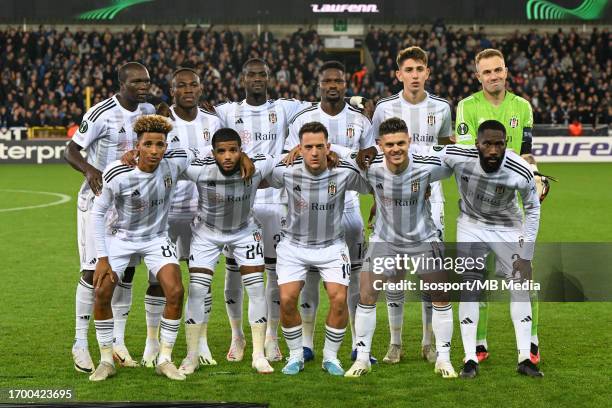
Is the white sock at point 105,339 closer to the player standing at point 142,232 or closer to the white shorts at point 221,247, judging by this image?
the player standing at point 142,232

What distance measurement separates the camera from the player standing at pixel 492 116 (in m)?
6.86

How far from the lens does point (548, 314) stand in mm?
8594

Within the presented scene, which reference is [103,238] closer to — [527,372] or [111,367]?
[111,367]

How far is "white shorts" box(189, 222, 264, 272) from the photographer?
22.1 ft

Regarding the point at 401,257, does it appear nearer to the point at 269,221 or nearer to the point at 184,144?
the point at 269,221

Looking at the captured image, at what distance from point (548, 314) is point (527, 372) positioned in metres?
2.30

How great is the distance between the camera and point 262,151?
7.62 m

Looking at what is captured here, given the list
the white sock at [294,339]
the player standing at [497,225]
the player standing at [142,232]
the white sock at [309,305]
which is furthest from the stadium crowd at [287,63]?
the player standing at [497,225]

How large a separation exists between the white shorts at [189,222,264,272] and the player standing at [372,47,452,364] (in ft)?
3.39

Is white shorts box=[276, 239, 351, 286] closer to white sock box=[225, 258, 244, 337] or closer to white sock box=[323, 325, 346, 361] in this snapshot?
white sock box=[323, 325, 346, 361]

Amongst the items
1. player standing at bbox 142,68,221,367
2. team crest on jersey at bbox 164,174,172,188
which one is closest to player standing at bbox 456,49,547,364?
player standing at bbox 142,68,221,367

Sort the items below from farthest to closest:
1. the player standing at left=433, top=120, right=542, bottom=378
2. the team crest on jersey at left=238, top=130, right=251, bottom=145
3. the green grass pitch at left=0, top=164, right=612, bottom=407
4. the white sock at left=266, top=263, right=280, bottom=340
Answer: the team crest on jersey at left=238, top=130, right=251, bottom=145 < the white sock at left=266, top=263, right=280, bottom=340 < the player standing at left=433, top=120, right=542, bottom=378 < the green grass pitch at left=0, top=164, right=612, bottom=407

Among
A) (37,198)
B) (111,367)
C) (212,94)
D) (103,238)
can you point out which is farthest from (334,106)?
(212,94)

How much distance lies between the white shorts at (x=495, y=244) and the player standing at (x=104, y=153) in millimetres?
2418
